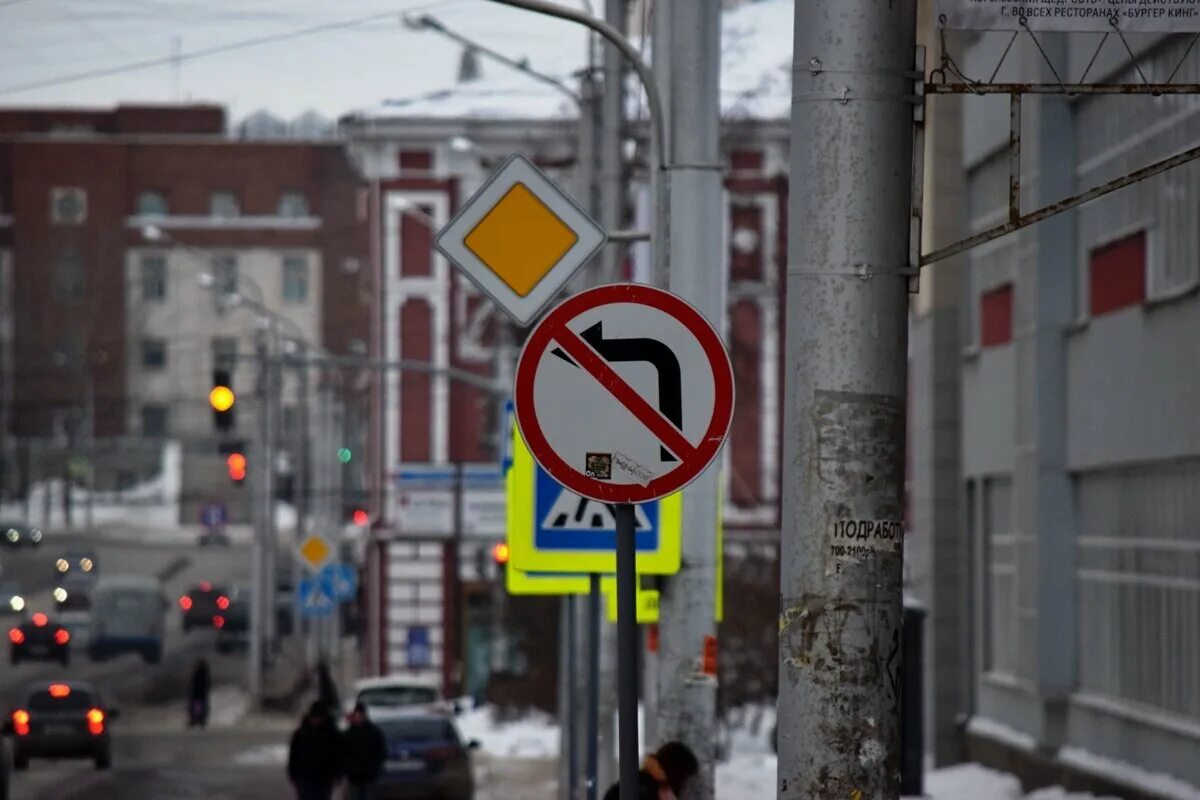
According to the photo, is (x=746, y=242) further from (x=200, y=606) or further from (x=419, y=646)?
(x=200, y=606)

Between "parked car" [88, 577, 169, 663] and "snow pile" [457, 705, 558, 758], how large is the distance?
19.9 meters

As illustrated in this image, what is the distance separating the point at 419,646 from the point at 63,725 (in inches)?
830

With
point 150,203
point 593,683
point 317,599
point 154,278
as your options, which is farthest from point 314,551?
point 154,278

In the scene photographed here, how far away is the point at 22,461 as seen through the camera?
10675cm

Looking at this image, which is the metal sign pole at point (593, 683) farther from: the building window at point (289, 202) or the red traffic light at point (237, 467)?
the building window at point (289, 202)

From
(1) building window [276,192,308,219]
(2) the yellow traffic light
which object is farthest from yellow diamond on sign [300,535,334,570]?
(1) building window [276,192,308,219]

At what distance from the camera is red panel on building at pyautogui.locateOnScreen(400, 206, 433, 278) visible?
59.2m

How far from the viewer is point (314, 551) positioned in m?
44.8

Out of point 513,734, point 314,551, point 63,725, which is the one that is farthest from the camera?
point 314,551

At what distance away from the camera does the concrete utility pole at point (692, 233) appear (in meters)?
11.8

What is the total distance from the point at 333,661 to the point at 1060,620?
38.7 meters

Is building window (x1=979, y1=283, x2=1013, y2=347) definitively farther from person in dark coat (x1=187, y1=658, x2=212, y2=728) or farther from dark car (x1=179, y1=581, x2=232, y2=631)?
dark car (x1=179, y1=581, x2=232, y2=631)

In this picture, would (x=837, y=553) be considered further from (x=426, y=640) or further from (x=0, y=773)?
(x=426, y=640)

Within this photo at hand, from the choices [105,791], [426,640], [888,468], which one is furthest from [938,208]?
[426,640]
